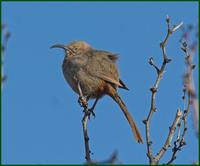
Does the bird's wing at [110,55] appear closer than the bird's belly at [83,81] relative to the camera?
No

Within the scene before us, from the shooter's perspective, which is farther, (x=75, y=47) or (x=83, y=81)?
(x=75, y=47)

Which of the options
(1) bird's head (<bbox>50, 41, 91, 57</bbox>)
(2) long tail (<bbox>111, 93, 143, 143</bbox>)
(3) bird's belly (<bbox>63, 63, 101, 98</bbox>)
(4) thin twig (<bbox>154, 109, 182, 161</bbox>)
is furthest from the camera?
(1) bird's head (<bbox>50, 41, 91, 57</bbox>)

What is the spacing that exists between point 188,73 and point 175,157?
2355mm

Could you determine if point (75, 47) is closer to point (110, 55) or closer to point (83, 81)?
point (110, 55)

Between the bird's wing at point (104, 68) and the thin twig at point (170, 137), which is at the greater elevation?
the bird's wing at point (104, 68)

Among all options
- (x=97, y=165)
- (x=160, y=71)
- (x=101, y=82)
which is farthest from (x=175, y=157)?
(x=101, y=82)

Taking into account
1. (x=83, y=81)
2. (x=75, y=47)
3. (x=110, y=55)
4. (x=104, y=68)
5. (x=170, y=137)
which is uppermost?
(x=75, y=47)

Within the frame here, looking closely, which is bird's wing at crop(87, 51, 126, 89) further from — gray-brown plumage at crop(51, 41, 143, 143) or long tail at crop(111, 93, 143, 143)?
long tail at crop(111, 93, 143, 143)

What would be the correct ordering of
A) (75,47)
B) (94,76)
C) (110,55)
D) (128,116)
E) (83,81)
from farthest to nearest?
(75,47) → (110,55) → (94,76) → (83,81) → (128,116)

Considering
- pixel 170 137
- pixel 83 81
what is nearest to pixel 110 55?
pixel 83 81

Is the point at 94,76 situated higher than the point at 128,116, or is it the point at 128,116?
the point at 94,76

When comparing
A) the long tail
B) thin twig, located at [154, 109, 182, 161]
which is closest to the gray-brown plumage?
the long tail

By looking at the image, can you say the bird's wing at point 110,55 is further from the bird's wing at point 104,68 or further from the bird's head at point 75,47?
the bird's head at point 75,47

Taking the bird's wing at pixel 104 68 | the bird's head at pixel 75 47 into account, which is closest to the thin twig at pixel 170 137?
the bird's wing at pixel 104 68
